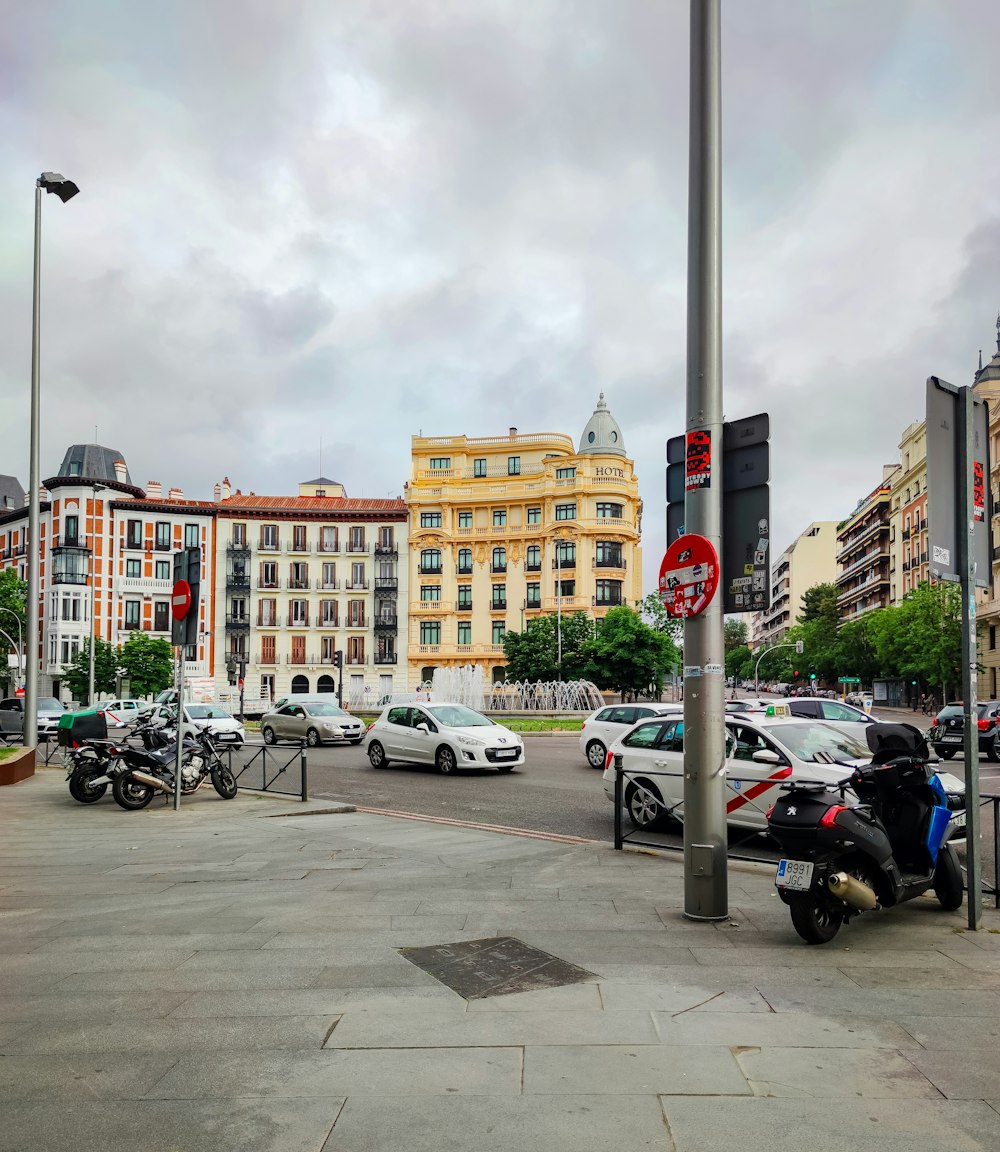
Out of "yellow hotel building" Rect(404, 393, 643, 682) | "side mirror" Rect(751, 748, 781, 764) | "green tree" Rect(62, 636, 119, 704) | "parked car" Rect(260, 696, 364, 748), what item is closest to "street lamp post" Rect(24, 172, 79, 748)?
"parked car" Rect(260, 696, 364, 748)

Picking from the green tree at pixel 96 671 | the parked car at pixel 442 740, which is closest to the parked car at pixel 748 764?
the parked car at pixel 442 740

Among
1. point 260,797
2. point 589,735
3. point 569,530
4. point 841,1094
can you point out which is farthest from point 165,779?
point 569,530

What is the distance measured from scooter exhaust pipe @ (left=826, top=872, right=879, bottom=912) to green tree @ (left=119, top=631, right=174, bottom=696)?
198ft

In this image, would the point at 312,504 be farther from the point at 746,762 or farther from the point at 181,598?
the point at 746,762

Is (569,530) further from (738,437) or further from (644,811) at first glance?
(738,437)

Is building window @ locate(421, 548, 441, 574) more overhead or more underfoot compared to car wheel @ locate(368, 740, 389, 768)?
more overhead

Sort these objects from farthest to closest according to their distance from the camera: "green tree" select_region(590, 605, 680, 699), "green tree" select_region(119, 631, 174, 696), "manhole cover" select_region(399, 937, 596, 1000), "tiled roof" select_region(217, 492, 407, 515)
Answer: "tiled roof" select_region(217, 492, 407, 515)
"green tree" select_region(119, 631, 174, 696)
"green tree" select_region(590, 605, 680, 699)
"manhole cover" select_region(399, 937, 596, 1000)

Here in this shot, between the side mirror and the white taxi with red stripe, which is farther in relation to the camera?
the side mirror

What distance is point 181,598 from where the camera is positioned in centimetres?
1441

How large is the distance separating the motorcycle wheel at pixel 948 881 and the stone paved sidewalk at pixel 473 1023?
0.36 feet

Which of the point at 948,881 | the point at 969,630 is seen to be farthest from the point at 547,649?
the point at 969,630

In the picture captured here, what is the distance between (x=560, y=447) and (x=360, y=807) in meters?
61.5

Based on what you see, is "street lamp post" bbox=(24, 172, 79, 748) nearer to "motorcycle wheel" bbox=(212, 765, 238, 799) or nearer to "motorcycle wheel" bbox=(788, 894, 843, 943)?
"motorcycle wheel" bbox=(212, 765, 238, 799)

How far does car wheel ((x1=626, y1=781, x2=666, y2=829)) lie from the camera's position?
40.4 ft
